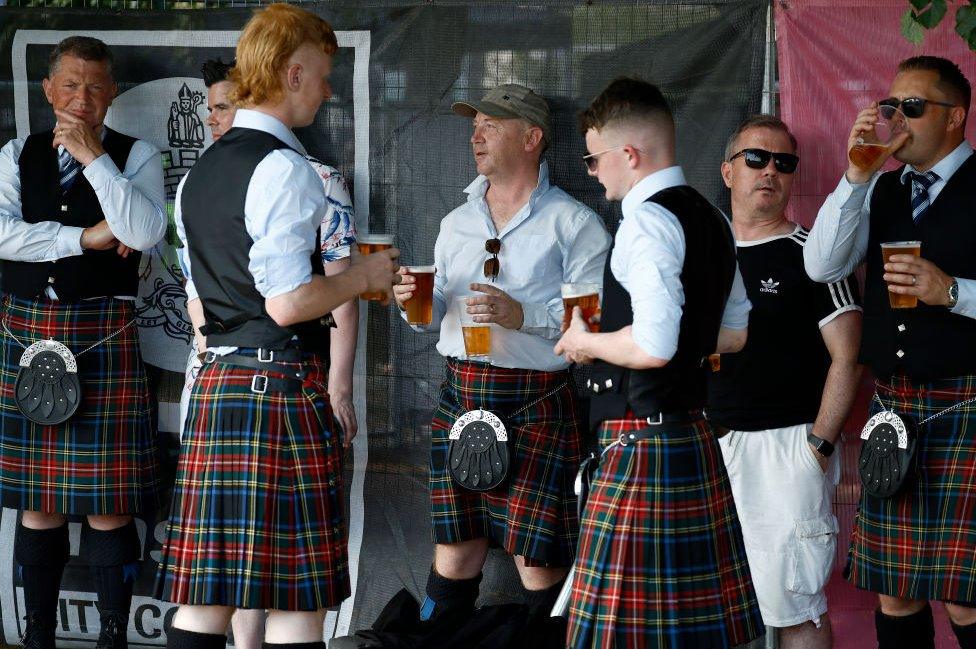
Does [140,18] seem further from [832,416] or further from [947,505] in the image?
[947,505]

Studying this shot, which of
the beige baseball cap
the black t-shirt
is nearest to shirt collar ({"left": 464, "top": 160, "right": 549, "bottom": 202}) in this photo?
the beige baseball cap

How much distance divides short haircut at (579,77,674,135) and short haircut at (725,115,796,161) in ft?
3.05

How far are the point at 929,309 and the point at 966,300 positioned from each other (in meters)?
0.15

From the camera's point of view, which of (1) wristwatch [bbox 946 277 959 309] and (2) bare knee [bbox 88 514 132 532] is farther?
(2) bare knee [bbox 88 514 132 532]

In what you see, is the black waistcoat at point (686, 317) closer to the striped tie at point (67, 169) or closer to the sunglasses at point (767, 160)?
the sunglasses at point (767, 160)

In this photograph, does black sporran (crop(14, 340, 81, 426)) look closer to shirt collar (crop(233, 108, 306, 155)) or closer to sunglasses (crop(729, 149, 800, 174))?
shirt collar (crop(233, 108, 306, 155))

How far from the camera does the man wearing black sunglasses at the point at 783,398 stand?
3598mm

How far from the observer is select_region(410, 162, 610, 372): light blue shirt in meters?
3.75

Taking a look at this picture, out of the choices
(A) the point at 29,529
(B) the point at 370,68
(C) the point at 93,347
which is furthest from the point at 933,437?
(A) the point at 29,529

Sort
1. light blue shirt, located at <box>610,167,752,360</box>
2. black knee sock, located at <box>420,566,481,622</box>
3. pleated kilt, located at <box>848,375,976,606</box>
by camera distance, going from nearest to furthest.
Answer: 1. light blue shirt, located at <box>610,167,752,360</box>
2. pleated kilt, located at <box>848,375,976,606</box>
3. black knee sock, located at <box>420,566,481,622</box>

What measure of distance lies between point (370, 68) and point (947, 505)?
7.80ft

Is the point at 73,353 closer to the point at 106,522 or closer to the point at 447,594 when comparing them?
the point at 106,522

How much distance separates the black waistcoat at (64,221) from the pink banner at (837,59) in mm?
2273

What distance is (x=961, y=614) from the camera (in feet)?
10.8
